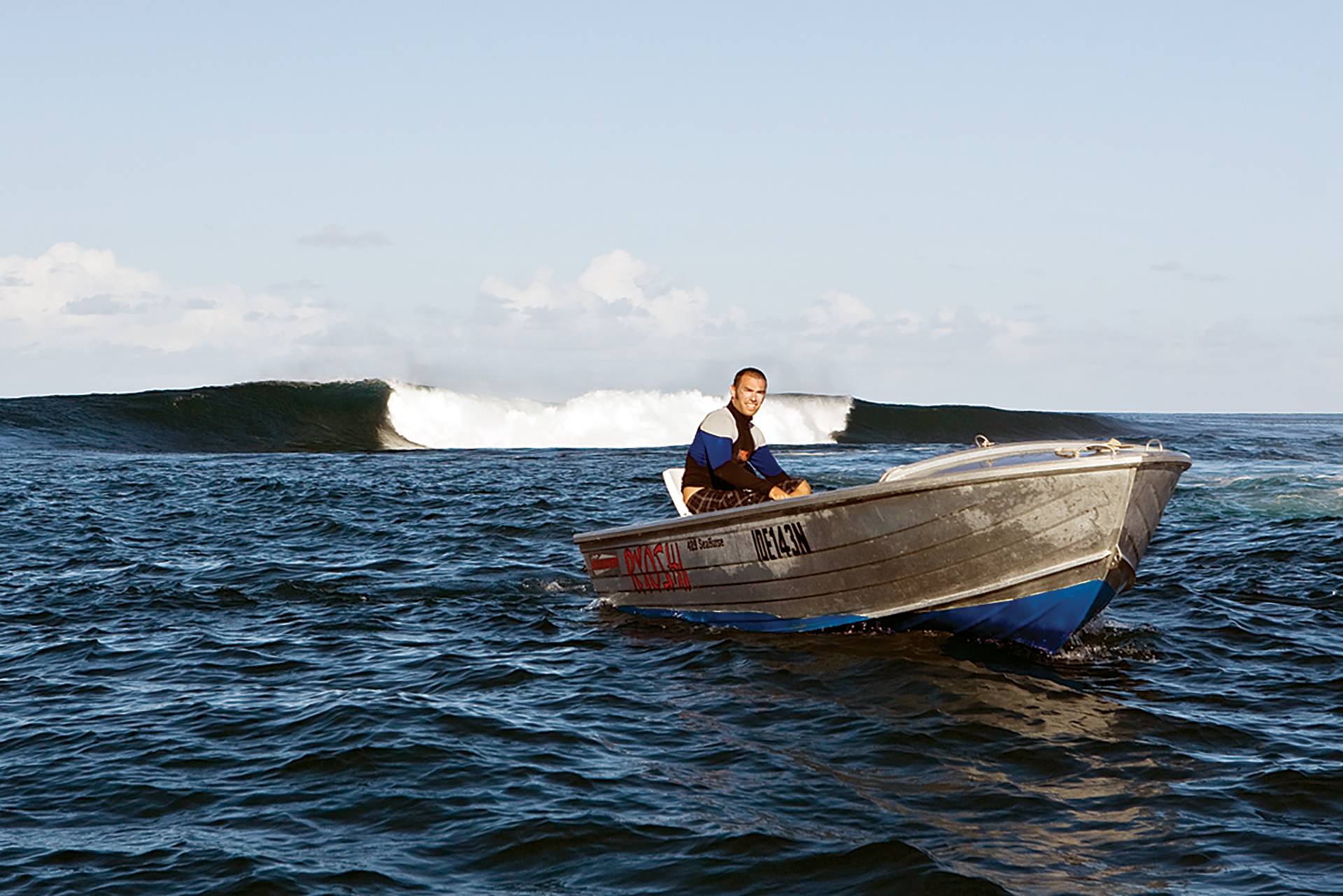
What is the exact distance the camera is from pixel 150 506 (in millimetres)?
19062

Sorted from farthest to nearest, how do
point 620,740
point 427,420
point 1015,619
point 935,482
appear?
point 427,420 < point 1015,619 < point 935,482 < point 620,740

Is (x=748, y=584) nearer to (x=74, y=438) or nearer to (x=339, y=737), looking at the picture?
(x=339, y=737)

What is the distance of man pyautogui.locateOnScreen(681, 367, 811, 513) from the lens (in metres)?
9.65

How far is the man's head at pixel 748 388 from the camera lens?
9.65 metres

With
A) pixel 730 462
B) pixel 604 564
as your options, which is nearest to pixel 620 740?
pixel 730 462

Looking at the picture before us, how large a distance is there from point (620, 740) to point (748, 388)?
3.66 meters

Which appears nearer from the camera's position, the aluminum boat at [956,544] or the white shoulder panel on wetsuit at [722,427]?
the aluminum boat at [956,544]

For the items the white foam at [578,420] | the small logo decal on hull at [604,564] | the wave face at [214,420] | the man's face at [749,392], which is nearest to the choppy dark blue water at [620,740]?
the small logo decal on hull at [604,564]

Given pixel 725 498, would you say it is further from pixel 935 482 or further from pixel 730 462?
pixel 935 482

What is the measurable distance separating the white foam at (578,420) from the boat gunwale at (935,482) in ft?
113

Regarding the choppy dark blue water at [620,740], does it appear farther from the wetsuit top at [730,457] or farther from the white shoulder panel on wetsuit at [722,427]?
the white shoulder panel on wetsuit at [722,427]

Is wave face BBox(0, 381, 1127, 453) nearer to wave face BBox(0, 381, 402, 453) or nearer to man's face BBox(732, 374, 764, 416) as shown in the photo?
wave face BBox(0, 381, 402, 453)

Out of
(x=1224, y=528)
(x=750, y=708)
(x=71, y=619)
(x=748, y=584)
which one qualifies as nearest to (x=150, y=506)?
(x=71, y=619)

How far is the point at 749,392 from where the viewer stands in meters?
9.66
